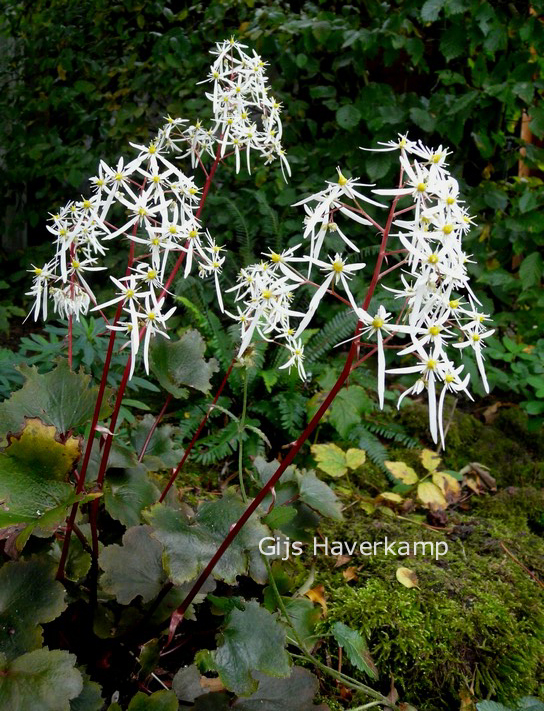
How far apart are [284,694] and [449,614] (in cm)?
68

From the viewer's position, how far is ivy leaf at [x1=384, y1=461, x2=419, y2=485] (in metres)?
2.56

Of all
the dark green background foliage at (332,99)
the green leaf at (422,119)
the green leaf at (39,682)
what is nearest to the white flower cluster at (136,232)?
the green leaf at (39,682)

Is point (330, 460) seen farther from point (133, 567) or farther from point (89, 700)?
point (89, 700)

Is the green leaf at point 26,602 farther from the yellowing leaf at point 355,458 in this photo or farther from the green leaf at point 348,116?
the green leaf at point 348,116

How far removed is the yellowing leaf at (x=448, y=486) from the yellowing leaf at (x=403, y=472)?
9 centimetres

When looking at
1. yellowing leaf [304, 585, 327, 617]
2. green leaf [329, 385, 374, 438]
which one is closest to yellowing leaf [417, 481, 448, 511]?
green leaf [329, 385, 374, 438]

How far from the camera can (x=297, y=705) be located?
1200mm

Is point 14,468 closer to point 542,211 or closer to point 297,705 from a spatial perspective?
point 297,705

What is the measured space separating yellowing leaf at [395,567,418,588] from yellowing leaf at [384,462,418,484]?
701 mm

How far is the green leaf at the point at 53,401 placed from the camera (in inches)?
49.8

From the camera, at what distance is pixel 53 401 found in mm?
1297

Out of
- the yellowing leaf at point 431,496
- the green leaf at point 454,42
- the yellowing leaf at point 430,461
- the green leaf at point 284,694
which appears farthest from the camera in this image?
the green leaf at point 454,42

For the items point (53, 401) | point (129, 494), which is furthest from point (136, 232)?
point (129, 494)

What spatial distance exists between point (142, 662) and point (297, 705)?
31 centimetres
